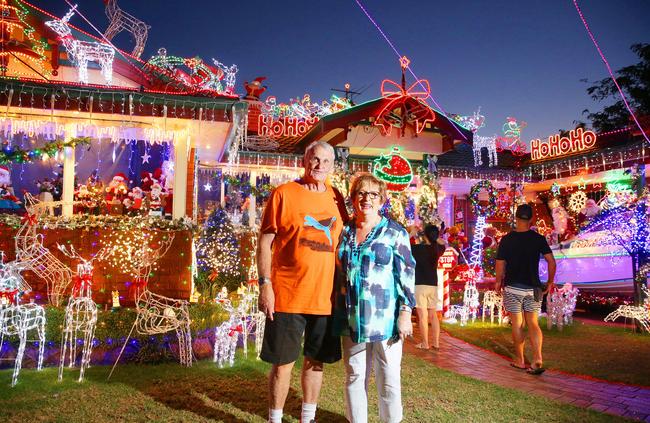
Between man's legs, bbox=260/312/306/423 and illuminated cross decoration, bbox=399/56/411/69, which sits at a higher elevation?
illuminated cross decoration, bbox=399/56/411/69

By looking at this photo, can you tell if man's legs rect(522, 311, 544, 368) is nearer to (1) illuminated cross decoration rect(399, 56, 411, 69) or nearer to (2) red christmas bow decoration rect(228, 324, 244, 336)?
(2) red christmas bow decoration rect(228, 324, 244, 336)

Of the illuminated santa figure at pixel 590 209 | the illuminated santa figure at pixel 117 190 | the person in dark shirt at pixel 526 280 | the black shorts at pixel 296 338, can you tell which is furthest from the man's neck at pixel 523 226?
the illuminated santa figure at pixel 117 190

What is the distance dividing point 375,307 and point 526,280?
317 centimetres

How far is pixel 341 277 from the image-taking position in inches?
133

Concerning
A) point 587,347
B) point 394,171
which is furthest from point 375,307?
point 394,171

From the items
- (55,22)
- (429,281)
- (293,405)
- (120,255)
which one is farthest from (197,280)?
(55,22)

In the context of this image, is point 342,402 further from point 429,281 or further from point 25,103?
point 25,103

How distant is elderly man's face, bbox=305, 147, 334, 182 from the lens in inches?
135

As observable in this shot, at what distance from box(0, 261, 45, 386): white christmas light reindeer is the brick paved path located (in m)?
4.62

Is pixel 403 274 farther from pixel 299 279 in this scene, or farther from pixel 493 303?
A: pixel 493 303

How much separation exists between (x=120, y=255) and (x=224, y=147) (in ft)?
17.5

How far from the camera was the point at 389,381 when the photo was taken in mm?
3234

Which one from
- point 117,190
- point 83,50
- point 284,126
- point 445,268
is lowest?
point 445,268

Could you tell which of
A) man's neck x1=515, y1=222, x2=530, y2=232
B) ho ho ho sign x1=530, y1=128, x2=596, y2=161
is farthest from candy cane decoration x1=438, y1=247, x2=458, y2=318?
ho ho ho sign x1=530, y1=128, x2=596, y2=161
